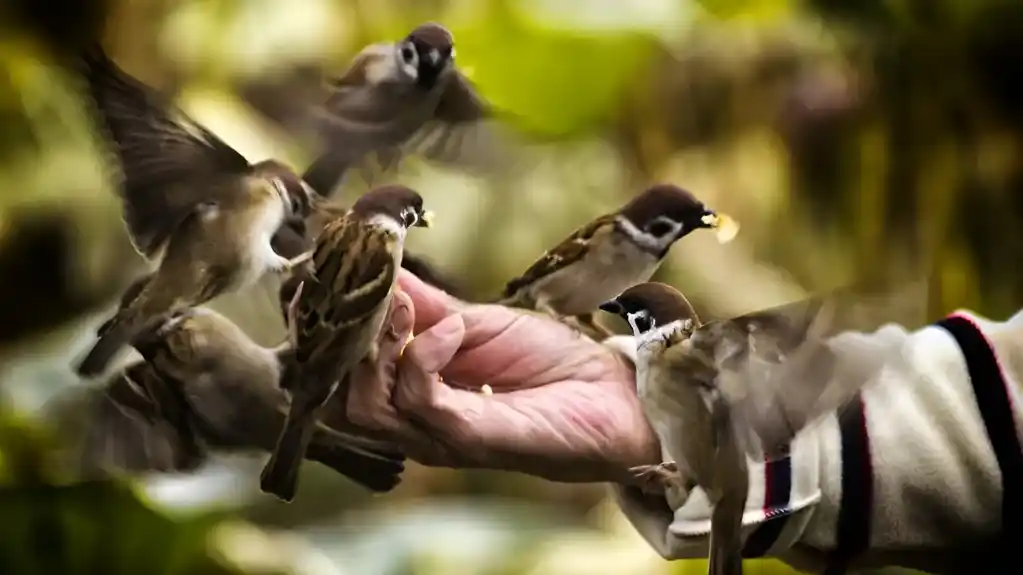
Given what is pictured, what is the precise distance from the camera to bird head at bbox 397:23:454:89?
2.40 feet

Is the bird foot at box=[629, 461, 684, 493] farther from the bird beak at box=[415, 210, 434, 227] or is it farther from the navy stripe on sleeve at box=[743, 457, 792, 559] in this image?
the bird beak at box=[415, 210, 434, 227]

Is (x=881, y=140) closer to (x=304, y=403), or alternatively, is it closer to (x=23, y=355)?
(x=304, y=403)

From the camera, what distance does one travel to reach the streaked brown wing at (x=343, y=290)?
685 mm

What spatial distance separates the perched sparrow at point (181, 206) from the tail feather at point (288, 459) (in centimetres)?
11

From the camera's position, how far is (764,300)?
2.38 feet

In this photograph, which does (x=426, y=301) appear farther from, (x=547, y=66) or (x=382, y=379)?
(x=547, y=66)

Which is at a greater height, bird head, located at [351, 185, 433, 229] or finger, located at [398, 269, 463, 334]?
bird head, located at [351, 185, 433, 229]

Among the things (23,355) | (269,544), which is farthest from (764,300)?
(23,355)

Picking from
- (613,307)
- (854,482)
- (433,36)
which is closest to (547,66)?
(433,36)

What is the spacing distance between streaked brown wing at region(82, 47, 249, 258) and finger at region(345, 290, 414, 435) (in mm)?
160

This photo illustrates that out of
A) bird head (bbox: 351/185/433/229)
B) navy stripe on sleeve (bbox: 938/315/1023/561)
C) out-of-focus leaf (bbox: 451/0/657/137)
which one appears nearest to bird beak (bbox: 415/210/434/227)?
bird head (bbox: 351/185/433/229)

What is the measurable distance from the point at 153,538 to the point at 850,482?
0.53m

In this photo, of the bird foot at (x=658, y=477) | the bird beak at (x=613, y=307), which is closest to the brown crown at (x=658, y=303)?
the bird beak at (x=613, y=307)

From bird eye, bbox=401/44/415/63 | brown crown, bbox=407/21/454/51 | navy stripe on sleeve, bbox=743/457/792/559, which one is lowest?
navy stripe on sleeve, bbox=743/457/792/559
